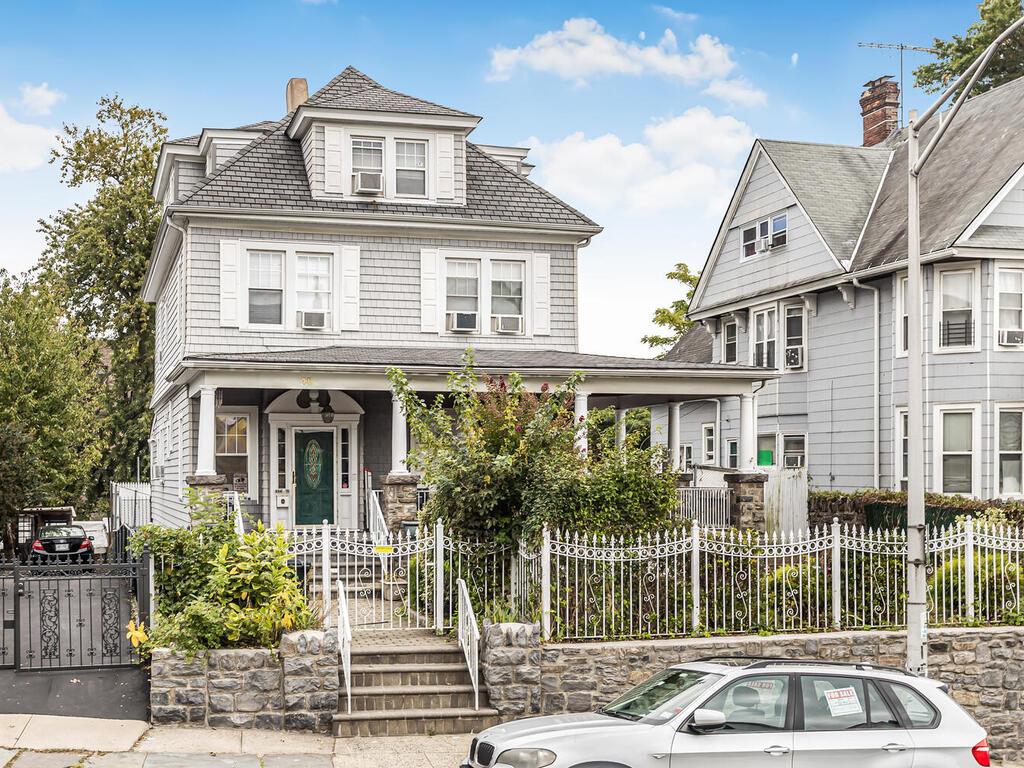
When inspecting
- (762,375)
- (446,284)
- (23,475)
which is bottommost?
(23,475)

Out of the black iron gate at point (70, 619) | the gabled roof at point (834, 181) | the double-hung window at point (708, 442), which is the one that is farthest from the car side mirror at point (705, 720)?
the double-hung window at point (708, 442)

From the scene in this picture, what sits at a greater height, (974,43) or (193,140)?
(974,43)

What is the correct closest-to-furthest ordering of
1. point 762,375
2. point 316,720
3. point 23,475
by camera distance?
point 316,720, point 762,375, point 23,475

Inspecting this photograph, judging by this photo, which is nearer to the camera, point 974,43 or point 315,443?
point 315,443

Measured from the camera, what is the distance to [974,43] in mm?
39000

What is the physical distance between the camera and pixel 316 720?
1240 cm

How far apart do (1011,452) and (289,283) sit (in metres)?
14.4

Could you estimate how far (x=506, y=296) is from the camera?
23656mm

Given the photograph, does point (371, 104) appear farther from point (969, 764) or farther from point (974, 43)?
point (974, 43)

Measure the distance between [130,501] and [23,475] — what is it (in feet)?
9.17

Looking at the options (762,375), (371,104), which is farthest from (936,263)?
(371,104)

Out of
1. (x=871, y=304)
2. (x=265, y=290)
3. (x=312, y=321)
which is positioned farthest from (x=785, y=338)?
(x=265, y=290)

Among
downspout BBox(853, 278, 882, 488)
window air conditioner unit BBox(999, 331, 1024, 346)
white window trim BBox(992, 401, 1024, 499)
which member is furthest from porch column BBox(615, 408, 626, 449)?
window air conditioner unit BBox(999, 331, 1024, 346)

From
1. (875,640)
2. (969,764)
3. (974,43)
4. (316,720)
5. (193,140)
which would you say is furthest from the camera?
(974,43)
